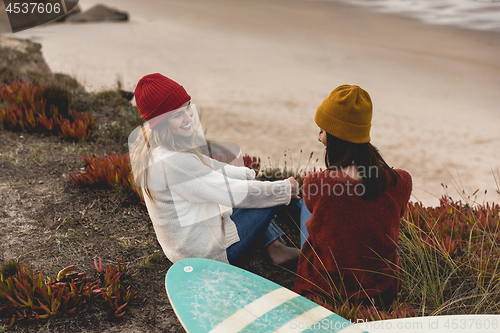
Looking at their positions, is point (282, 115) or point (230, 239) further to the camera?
point (282, 115)

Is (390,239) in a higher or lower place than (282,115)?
higher

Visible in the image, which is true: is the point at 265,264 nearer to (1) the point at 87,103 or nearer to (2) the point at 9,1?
(1) the point at 87,103

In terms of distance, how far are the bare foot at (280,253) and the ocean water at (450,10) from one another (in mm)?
12278

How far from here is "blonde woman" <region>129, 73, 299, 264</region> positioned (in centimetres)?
262

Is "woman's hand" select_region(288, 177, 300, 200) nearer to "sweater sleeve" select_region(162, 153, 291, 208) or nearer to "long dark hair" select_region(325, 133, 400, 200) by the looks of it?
"sweater sleeve" select_region(162, 153, 291, 208)

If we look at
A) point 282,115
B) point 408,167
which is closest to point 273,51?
point 282,115

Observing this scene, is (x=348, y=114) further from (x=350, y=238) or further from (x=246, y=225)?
(x=246, y=225)

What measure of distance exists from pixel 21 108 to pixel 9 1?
11.2m

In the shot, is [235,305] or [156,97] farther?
[156,97]

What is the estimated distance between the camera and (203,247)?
2863 mm

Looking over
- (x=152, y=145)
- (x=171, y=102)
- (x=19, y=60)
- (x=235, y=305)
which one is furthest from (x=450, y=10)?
(x=235, y=305)

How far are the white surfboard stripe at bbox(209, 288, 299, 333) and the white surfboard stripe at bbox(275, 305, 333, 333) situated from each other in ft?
0.49

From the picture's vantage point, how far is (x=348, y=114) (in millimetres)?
2357

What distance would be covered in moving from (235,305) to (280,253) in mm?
1009
